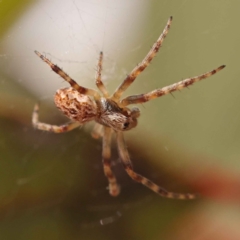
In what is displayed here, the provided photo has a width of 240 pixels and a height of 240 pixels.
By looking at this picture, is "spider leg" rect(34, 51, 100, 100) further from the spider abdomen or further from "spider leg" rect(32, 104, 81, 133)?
"spider leg" rect(32, 104, 81, 133)

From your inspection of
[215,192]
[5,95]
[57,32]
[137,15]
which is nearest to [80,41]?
[57,32]

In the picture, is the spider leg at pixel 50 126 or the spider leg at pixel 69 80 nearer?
the spider leg at pixel 69 80

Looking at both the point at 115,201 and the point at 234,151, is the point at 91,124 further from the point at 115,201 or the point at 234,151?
the point at 234,151

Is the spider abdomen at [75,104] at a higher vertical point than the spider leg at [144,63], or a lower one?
lower

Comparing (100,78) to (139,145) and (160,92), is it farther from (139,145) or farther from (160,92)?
(139,145)

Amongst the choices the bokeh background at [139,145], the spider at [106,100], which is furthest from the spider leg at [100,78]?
the bokeh background at [139,145]

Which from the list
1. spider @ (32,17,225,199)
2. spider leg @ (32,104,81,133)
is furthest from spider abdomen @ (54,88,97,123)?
spider leg @ (32,104,81,133)

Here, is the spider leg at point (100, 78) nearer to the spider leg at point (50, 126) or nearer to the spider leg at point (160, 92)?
the spider leg at point (160, 92)
